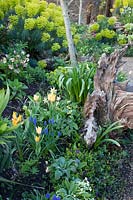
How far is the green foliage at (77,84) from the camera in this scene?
4883 mm

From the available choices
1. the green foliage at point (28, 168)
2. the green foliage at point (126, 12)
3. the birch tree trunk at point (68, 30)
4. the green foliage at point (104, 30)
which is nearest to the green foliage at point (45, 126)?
the green foliage at point (28, 168)

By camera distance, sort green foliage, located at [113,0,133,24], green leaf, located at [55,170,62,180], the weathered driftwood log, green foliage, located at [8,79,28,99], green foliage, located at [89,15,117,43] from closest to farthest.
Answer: green leaf, located at [55,170,62,180] < the weathered driftwood log < green foliage, located at [8,79,28,99] < green foliage, located at [89,15,117,43] < green foliage, located at [113,0,133,24]

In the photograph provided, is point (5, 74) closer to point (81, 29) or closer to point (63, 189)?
point (63, 189)

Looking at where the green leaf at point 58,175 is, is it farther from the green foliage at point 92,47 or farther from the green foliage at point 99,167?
the green foliage at point 92,47

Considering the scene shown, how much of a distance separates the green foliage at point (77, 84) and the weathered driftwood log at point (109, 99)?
0.26 meters

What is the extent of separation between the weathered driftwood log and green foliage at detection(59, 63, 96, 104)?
10.1 inches

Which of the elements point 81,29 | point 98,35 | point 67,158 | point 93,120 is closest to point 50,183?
point 67,158

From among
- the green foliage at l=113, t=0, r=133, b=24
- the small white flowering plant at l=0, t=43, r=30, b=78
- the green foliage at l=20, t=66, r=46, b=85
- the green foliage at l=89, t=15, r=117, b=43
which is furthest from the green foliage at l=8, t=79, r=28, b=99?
the green foliage at l=113, t=0, r=133, b=24

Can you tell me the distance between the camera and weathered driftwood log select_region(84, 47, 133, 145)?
4.51 meters

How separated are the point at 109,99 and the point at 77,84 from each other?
480 millimetres

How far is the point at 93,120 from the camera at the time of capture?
4.41 metres

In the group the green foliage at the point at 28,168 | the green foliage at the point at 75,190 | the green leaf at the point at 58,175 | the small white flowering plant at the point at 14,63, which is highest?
the small white flowering plant at the point at 14,63

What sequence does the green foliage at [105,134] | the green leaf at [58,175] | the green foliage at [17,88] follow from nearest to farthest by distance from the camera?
the green leaf at [58,175], the green foliage at [105,134], the green foliage at [17,88]

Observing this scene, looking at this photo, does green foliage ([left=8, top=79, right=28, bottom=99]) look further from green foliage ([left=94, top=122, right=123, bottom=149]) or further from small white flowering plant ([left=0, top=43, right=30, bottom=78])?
green foliage ([left=94, top=122, right=123, bottom=149])
